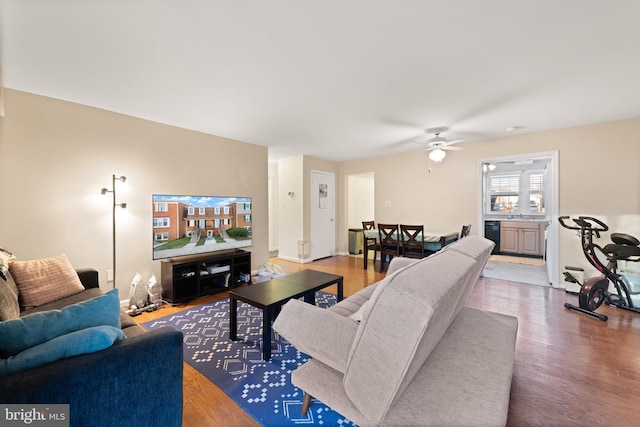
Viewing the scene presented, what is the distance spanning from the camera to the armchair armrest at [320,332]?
1083 mm

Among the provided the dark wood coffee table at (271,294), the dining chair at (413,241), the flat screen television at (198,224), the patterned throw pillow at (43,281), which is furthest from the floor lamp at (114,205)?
the dining chair at (413,241)

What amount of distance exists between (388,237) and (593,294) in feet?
8.23

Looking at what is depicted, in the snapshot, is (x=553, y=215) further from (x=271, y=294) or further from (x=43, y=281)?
(x=43, y=281)

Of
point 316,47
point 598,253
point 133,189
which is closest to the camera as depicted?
point 316,47

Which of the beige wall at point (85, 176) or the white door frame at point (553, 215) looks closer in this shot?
the beige wall at point (85, 176)

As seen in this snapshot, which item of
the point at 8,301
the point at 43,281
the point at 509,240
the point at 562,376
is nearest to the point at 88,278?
the point at 43,281

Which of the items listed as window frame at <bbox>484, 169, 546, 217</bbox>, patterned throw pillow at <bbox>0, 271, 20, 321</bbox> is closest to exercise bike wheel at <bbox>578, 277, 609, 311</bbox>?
window frame at <bbox>484, 169, 546, 217</bbox>

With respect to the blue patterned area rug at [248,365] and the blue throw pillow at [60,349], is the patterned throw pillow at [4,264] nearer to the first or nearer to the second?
the blue patterned area rug at [248,365]

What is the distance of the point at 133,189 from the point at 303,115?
7.54ft

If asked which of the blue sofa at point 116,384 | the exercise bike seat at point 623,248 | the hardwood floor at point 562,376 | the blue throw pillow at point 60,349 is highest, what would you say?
the exercise bike seat at point 623,248

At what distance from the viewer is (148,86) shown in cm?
235

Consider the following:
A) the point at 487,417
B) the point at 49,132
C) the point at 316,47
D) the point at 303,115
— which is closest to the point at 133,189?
the point at 49,132

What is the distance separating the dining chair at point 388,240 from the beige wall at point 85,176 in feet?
9.98

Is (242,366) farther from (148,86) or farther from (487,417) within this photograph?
(148,86)
